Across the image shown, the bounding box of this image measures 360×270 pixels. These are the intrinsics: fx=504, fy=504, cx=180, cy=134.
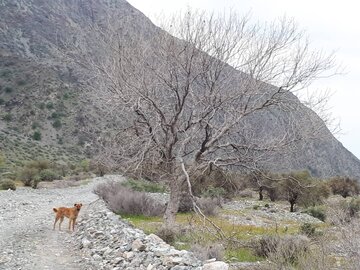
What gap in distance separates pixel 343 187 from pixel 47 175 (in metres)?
27.9

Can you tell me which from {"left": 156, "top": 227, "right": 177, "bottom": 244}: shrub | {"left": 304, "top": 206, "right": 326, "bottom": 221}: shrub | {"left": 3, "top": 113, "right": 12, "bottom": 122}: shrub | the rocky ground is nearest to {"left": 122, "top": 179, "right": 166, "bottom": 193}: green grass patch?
{"left": 304, "top": 206, "right": 326, "bottom": 221}: shrub

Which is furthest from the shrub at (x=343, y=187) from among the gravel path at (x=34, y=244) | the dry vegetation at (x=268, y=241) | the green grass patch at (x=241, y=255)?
the green grass patch at (x=241, y=255)

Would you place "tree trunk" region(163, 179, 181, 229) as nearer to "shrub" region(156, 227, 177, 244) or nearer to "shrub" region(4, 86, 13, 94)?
"shrub" region(156, 227, 177, 244)

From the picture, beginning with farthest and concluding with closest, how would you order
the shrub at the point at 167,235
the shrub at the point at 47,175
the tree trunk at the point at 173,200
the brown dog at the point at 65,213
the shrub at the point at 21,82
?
the shrub at the point at 21,82 → the shrub at the point at 47,175 → the brown dog at the point at 65,213 → the tree trunk at the point at 173,200 → the shrub at the point at 167,235

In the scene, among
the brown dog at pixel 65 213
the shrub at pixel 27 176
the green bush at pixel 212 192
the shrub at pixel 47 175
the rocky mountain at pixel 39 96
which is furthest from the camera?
the rocky mountain at pixel 39 96

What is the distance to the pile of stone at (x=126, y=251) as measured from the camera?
27.1ft

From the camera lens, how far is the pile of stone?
8.25 m

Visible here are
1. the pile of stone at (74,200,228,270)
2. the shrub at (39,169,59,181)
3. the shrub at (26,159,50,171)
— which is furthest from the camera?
the shrub at (26,159,50,171)

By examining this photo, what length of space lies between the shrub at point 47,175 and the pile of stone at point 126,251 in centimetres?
2899

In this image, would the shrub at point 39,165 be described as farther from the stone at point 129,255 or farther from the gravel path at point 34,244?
the stone at point 129,255

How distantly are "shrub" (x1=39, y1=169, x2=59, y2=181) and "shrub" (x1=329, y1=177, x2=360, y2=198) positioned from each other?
83.6 ft

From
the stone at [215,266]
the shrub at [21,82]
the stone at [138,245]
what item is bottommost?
the stone at [138,245]


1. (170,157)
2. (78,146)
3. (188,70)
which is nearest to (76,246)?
(170,157)

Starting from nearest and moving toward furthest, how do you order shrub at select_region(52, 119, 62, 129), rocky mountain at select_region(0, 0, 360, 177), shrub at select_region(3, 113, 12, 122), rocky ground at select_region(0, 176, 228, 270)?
rocky ground at select_region(0, 176, 228, 270) → rocky mountain at select_region(0, 0, 360, 177) → shrub at select_region(3, 113, 12, 122) → shrub at select_region(52, 119, 62, 129)
